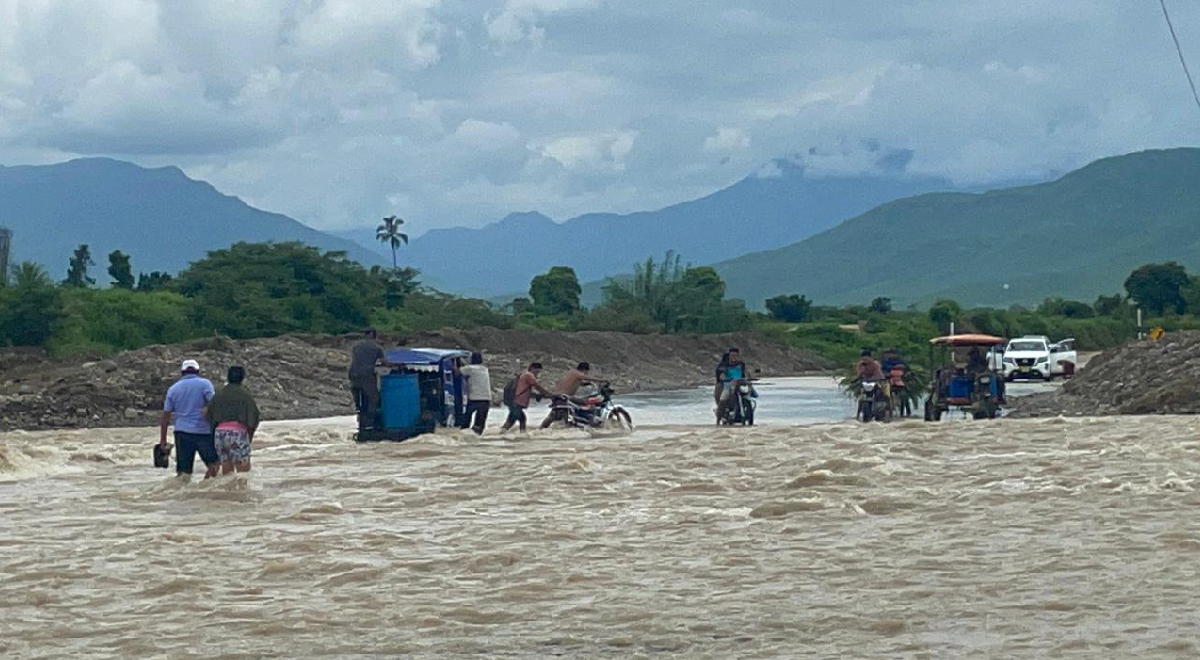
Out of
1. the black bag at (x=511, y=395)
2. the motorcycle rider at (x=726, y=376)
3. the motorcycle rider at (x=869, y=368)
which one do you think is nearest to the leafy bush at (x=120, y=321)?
the motorcycle rider at (x=726, y=376)

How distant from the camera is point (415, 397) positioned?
28250 mm

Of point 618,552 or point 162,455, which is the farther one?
point 162,455

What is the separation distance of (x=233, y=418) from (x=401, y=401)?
8.82 metres

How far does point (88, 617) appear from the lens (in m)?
13.6

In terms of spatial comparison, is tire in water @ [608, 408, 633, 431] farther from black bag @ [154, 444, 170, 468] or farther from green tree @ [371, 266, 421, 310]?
green tree @ [371, 266, 421, 310]

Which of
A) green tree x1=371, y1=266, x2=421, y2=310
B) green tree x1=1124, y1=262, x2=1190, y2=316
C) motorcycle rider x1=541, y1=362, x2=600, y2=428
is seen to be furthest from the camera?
green tree x1=1124, y1=262, x2=1190, y2=316

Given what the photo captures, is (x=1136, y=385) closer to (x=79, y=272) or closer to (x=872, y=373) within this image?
(x=872, y=373)

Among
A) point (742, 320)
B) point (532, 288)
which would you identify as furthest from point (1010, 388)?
point (532, 288)

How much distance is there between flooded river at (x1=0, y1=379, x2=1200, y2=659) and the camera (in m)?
12.4

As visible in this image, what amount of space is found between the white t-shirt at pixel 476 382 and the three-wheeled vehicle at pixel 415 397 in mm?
264

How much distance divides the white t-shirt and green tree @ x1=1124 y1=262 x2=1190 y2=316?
8994 centimetres

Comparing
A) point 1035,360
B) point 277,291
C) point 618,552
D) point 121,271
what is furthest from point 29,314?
point 618,552

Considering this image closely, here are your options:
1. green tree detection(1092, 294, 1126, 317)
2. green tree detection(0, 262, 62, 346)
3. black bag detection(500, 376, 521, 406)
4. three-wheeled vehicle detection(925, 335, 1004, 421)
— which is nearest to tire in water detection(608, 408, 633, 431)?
black bag detection(500, 376, 521, 406)

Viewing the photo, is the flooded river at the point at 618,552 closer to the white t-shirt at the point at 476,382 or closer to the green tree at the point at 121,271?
the white t-shirt at the point at 476,382
